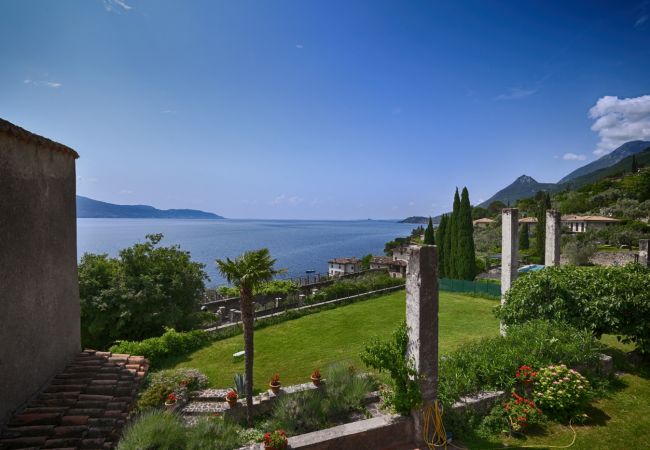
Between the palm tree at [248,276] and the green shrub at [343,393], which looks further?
the palm tree at [248,276]

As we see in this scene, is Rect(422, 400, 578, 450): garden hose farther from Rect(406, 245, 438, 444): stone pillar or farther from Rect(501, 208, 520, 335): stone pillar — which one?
Rect(501, 208, 520, 335): stone pillar

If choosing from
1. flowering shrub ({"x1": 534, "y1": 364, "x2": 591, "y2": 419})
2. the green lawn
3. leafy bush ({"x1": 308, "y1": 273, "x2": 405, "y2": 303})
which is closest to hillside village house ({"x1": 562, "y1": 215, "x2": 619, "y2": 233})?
the green lawn

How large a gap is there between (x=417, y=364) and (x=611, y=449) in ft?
13.6

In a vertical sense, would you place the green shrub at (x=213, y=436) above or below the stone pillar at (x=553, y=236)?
below

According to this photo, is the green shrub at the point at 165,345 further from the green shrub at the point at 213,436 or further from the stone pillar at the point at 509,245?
the stone pillar at the point at 509,245

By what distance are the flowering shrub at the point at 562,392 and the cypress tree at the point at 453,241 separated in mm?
29001

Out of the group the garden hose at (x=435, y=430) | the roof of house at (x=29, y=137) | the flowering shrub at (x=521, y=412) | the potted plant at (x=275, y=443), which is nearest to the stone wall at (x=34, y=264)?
Answer: the roof of house at (x=29, y=137)

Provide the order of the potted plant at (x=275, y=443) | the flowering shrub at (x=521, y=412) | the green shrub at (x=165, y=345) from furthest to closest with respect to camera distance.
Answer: the green shrub at (x=165, y=345), the flowering shrub at (x=521, y=412), the potted plant at (x=275, y=443)

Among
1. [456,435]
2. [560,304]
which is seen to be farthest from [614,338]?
[456,435]

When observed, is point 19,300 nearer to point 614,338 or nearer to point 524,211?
point 614,338

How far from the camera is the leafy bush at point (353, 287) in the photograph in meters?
27.1

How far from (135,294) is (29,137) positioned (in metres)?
15.9

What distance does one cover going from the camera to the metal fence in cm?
2711

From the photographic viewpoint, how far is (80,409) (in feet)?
16.9
